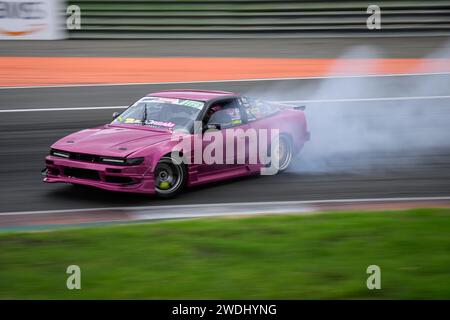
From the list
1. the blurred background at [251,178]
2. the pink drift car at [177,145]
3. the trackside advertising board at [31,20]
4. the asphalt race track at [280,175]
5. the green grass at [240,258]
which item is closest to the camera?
the green grass at [240,258]

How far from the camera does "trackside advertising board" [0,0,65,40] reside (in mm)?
18656

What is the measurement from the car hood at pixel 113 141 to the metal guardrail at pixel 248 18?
408 inches

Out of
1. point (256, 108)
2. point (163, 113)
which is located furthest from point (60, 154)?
point (256, 108)

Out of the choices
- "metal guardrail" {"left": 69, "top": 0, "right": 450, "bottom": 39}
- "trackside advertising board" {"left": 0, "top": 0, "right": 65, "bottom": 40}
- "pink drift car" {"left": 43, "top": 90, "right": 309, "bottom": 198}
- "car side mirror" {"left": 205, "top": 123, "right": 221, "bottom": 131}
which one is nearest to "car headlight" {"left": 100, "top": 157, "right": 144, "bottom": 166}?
"pink drift car" {"left": 43, "top": 90, "right": 309, "bottom": 198}

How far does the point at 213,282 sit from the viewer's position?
638 cm

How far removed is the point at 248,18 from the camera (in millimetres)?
19969

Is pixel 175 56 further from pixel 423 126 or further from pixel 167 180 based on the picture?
pixel 167 180

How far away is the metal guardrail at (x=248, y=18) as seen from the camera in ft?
64.4

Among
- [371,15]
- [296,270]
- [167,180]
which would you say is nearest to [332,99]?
[371,15]

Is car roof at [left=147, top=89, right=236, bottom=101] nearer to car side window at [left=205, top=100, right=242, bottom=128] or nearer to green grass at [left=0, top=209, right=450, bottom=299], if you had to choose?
car side window at [left=205, top=100, right=242, bottom=128]

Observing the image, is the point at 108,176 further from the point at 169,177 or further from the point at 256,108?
the point at 256,108

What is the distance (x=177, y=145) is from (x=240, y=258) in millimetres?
2875

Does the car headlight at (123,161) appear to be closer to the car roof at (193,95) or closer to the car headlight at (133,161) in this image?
the car headlight at (133,161)

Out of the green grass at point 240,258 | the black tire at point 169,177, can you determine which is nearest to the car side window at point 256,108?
the black tire at point 169,177
